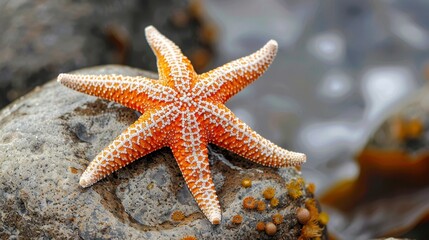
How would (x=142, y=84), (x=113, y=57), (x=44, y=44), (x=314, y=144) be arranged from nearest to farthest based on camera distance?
(x=142, y=84)
(x=44, y=44)
(x=113, y=57)
(x=314, y=144)

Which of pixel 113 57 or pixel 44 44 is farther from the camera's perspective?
pixel 113 57

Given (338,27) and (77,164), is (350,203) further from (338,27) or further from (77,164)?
(77,164)

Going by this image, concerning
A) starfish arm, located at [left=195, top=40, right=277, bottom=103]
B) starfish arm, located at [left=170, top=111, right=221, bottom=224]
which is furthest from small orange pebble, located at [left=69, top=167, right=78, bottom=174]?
starfish arm, located at [left=195, top=40, right=277, bottom=103]

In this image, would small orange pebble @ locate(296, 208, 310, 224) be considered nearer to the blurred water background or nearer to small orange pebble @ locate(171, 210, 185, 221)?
small orange pebble @ locate(171, 210, 185, 221)

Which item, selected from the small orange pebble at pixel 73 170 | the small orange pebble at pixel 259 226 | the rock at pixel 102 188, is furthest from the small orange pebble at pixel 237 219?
the small orange pebble at pixel 73 170

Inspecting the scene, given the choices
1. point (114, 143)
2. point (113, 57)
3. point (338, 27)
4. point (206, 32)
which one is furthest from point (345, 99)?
point (114, 143)

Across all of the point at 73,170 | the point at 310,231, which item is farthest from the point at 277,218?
the point at 73,170
